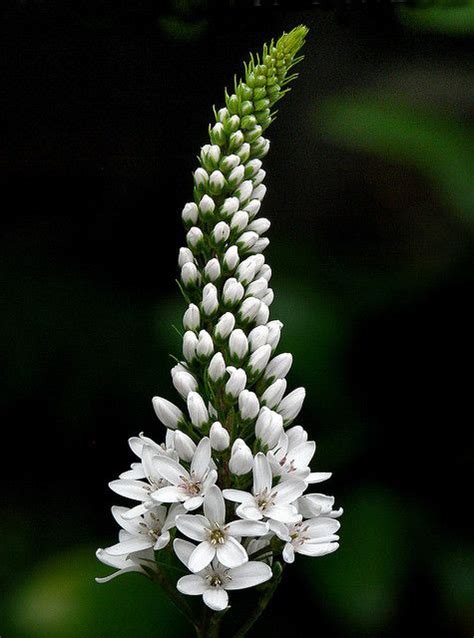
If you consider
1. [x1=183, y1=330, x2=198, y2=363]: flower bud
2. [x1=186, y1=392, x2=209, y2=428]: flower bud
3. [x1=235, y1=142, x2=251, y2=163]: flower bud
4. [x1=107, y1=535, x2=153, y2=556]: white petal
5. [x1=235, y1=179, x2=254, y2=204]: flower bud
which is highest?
[x1=235, y1=142, x2=251, y2=163]: flower bud

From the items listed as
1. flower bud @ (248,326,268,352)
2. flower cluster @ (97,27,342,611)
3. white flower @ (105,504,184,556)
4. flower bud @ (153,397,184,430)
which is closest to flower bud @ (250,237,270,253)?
flower cluster @ (97,27,342,611)

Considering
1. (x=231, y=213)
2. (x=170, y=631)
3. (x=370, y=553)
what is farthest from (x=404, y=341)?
(x=231, y=213)

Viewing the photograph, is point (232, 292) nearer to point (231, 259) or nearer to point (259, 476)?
point (231, 259)

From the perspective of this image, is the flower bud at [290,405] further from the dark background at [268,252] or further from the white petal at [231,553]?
the dark background at [268,252]

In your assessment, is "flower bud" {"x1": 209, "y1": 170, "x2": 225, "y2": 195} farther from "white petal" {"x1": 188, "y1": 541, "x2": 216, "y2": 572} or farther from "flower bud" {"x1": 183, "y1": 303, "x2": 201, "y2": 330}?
"white petal" {"x1": 188, "y1": 541, "x2": 216, "y2": 572}

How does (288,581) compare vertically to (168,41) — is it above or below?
below

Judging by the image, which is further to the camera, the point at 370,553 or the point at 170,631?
the point at 370,553

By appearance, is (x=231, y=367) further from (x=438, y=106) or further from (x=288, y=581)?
(x=438, y=106)
